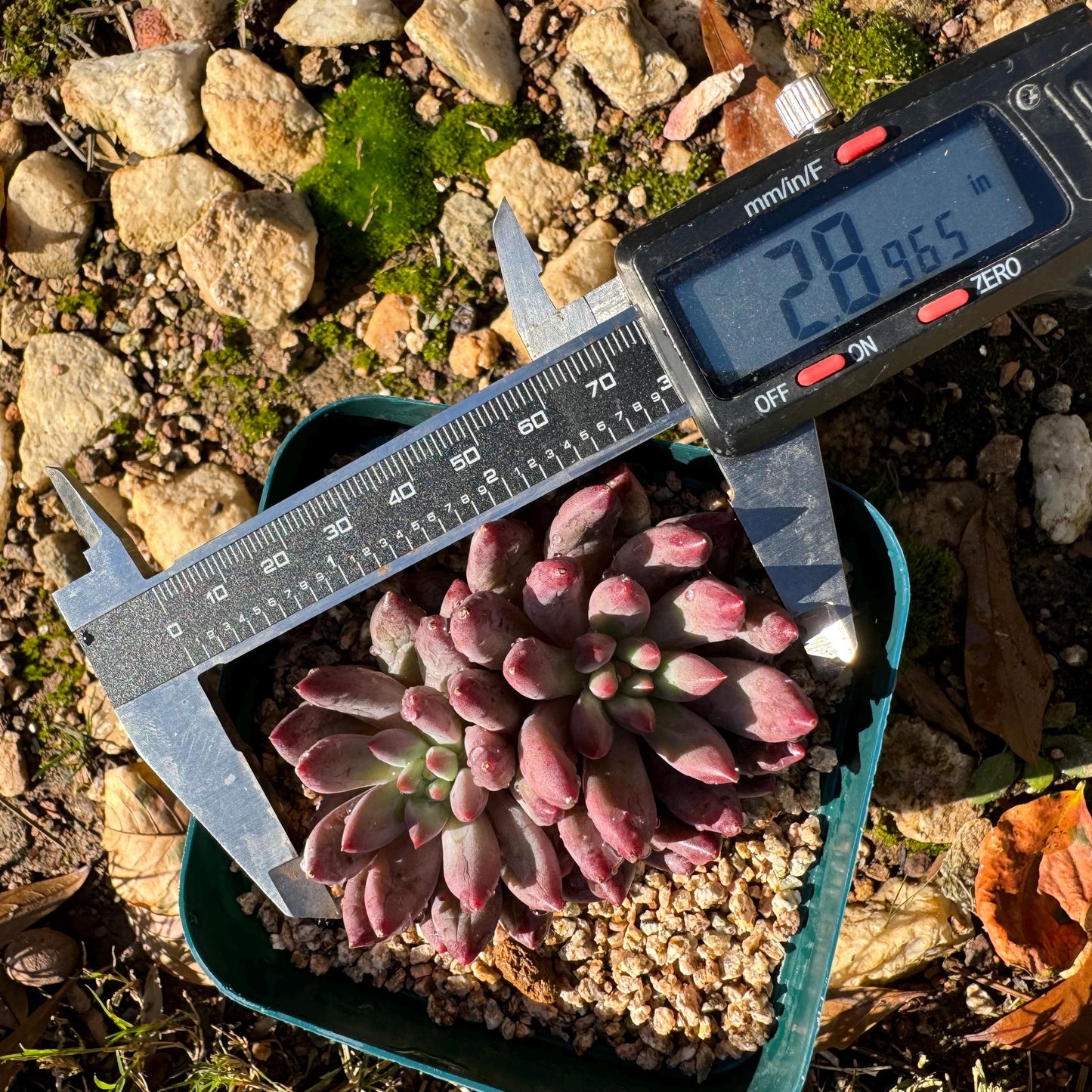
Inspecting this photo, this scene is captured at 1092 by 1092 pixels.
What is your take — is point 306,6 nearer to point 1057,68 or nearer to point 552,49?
point 552,49

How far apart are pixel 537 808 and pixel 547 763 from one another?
0.10 m

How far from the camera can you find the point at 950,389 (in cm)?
218

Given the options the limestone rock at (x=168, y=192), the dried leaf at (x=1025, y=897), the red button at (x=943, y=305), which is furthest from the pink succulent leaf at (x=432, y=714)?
the limestone rock at (x=168, y=192)

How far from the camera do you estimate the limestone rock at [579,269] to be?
2.16m

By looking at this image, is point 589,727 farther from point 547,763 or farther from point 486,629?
point 486,629

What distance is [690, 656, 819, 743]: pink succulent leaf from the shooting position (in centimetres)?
154

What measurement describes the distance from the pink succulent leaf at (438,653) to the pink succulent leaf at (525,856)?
224mm

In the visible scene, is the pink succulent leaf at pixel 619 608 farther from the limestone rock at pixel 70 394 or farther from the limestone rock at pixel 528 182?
the limestone rock at pixel 70 394

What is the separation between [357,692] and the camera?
1.66 m

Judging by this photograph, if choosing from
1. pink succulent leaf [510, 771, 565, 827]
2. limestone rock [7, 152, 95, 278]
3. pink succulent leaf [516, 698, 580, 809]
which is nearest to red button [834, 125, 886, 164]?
pink succulent leaf [516, 698, 580, 809]

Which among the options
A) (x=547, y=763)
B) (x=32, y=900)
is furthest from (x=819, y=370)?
(x=32, y=900)

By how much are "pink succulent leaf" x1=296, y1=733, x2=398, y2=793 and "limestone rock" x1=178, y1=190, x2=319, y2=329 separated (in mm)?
1113

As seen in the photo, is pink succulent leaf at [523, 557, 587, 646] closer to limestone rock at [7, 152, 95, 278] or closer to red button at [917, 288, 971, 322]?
red button at [917, 288, 971, 322]

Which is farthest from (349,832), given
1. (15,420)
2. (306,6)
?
(306,6)
